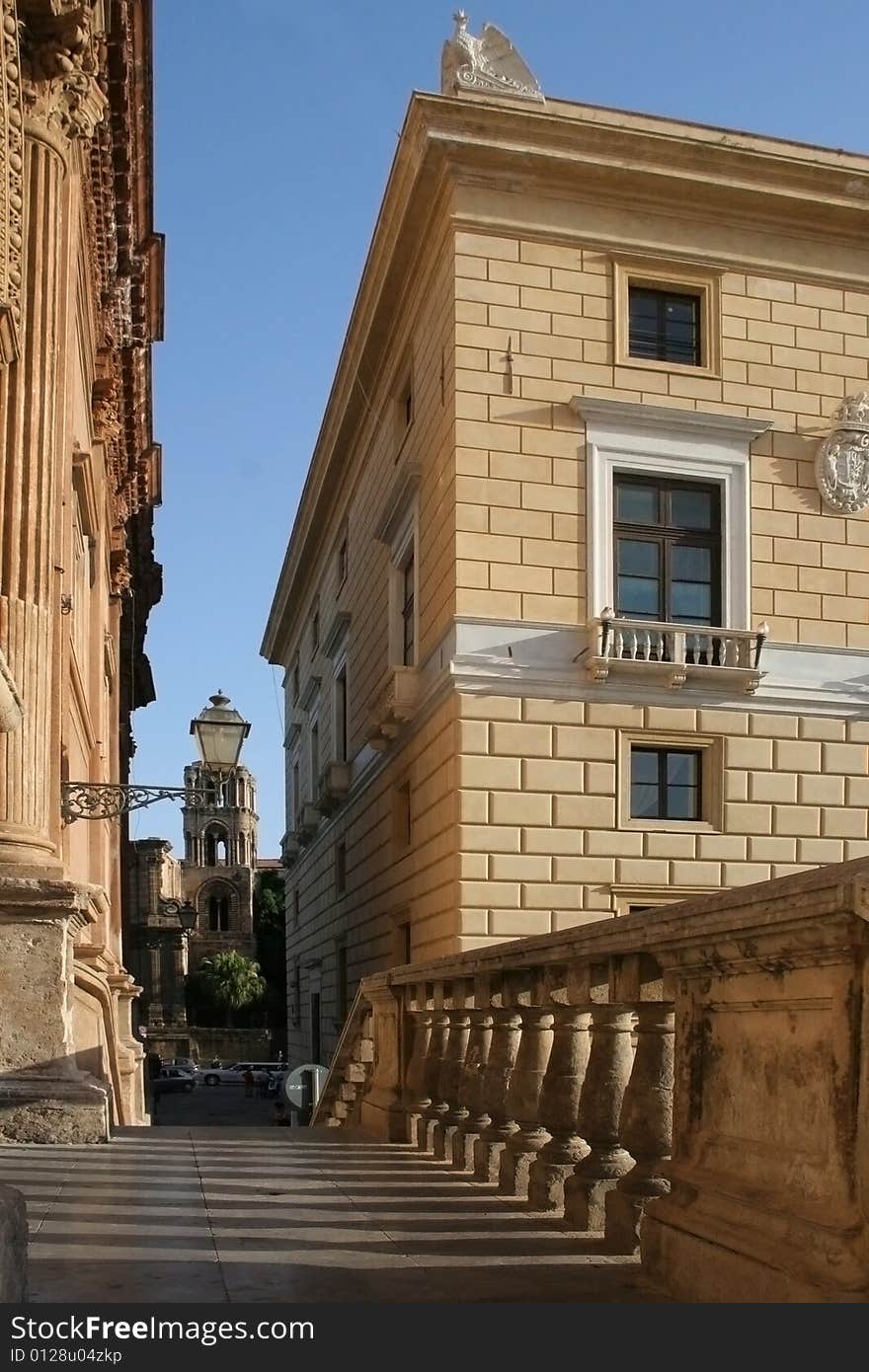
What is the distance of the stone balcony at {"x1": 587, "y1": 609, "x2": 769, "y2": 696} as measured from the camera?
16953 millimetres

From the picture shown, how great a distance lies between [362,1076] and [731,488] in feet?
29.2

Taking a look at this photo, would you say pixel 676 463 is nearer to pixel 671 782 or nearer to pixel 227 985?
pixel 671 782

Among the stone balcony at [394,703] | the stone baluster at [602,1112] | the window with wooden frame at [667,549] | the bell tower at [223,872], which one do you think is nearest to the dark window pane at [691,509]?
the window with wooden frame at [667,549]

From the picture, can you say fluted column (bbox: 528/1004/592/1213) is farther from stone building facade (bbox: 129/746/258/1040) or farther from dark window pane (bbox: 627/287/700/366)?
stone building facade (bbox: 129/746/258/1040)

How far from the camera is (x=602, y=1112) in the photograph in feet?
20.8

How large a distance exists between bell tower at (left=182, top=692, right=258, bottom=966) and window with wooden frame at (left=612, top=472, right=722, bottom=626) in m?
83.8

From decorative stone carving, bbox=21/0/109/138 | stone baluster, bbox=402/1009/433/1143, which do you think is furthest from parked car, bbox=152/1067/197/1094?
decorative stone carving, bbox=21/0/109/138

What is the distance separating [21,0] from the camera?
38.9 feet

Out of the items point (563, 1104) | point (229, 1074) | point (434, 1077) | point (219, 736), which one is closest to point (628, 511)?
point (219, 736)

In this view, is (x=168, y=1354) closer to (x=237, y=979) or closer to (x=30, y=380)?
(x=30, y=380)

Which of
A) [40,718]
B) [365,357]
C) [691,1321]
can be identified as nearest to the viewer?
[691,1321]

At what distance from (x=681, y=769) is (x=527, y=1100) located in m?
10.3

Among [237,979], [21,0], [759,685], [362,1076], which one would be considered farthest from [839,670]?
[237,979]

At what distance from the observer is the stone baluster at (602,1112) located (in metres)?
6.31
